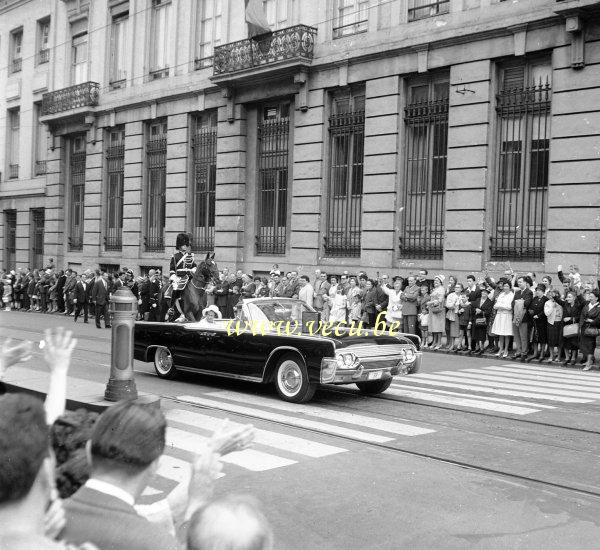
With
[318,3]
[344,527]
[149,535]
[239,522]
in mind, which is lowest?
[344,527]

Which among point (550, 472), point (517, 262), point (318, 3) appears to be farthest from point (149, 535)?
point (318, 3)

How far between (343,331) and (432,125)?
12291 millimetres

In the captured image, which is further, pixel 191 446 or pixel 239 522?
pixel 191 446

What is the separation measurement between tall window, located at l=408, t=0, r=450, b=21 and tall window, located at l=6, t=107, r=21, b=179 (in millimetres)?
24359

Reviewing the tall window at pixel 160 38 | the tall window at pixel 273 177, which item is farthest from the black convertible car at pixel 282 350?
the tall window at pixel 160 38

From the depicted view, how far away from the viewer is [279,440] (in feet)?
28.4

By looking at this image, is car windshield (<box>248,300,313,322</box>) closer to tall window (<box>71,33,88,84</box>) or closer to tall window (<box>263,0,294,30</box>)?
tall window (<box>263,0,294,30</box>)

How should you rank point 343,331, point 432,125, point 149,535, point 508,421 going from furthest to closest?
point 432,125 → point 343,331 → point 508,421 → point 149,535

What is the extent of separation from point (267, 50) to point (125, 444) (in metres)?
24.4

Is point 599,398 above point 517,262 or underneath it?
underneath

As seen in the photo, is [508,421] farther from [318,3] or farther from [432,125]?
[318,3]

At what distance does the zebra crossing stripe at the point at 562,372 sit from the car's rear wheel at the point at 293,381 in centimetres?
575

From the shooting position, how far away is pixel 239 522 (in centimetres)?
217

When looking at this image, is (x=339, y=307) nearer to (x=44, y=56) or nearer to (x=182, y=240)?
(x=182, y=240)
